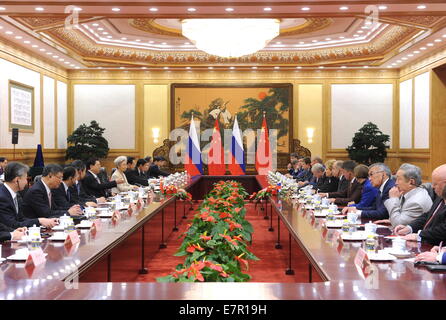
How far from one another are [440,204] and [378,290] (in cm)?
184

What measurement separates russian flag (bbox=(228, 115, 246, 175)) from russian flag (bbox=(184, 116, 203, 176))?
885 millimetres

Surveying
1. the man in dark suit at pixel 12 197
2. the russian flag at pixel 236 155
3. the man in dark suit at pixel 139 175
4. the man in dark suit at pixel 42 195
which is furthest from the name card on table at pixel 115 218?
the russian flag at pixel 236 155

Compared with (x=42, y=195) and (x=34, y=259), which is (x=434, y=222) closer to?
(x=34, y=259)

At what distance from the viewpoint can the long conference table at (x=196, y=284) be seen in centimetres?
171

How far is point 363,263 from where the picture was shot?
243 centimetres

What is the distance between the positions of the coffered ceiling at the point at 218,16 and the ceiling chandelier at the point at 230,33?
45 cm

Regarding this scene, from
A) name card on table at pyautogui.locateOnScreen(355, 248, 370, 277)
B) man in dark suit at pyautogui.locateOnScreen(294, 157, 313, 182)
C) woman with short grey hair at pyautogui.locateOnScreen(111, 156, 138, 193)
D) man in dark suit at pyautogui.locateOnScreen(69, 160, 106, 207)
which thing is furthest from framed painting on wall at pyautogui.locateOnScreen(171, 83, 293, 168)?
name card on table at pyautogui.locateOnScreen(355, 248, 370, 277)

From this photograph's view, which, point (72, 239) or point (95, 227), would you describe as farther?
point (95, 227)

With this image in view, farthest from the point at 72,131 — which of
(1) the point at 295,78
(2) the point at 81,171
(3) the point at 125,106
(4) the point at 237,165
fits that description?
(2) the point at 81,171

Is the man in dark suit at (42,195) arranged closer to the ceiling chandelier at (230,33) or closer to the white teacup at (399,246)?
the white teacup at (399,246)

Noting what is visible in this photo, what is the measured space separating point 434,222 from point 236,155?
10689mm

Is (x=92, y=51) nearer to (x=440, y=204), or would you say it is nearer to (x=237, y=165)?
(x=237, y=165)

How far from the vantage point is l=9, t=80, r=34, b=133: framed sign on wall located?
1080 cm

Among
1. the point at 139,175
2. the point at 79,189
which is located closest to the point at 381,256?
the point at 79,189
